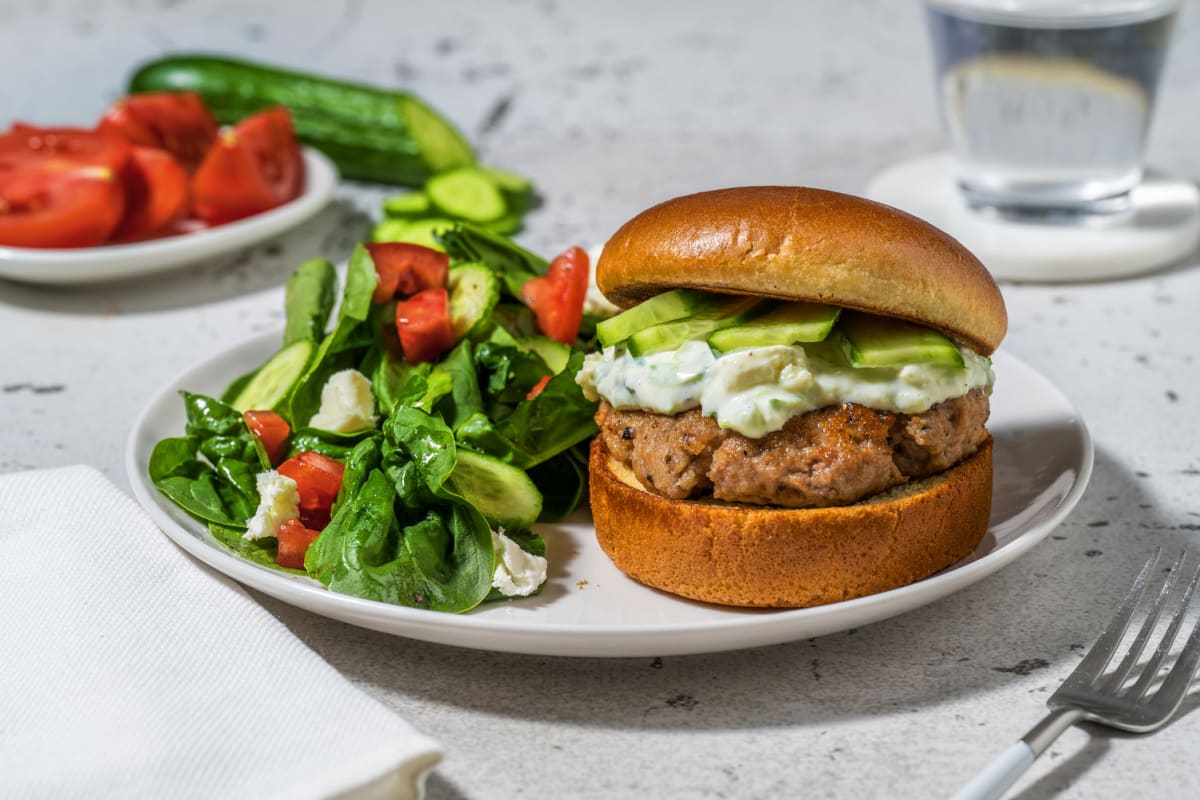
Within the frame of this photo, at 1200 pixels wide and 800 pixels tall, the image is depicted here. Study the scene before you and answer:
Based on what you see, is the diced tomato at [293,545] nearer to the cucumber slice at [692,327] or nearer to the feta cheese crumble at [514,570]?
the feta cheese crumble at [514,570]

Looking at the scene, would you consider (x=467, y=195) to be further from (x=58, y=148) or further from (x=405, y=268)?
(x=405, y=268)

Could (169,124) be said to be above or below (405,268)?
below

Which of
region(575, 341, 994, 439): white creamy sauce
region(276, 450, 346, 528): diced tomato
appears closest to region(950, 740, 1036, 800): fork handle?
region(575, 341, 994, 439): white creamy sauce

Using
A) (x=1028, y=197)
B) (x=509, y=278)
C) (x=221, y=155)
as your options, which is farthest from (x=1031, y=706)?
(x=221, y=155)

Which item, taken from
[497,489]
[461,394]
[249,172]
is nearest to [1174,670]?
[497,489]

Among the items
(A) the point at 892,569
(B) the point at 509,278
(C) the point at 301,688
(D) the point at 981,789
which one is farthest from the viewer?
(B) the point at 509,278

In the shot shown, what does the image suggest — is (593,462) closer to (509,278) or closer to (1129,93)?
(509,278)

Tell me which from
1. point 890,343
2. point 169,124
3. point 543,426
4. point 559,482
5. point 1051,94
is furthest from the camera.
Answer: point 169,124
